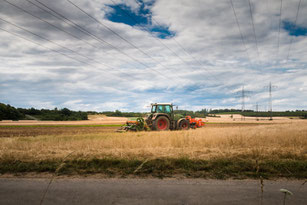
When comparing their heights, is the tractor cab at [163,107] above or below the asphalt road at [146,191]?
above

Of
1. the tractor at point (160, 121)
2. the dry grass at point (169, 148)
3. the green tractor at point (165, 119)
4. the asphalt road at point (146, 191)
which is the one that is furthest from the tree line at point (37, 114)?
the asphalt road at point (146, 191)

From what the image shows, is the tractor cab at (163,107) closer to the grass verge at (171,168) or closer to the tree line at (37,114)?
the grass verge at (171,168)

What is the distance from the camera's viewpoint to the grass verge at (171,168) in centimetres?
534

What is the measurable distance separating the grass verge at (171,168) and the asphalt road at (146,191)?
0.56 m

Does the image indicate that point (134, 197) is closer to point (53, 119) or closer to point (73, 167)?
point (73, 167)

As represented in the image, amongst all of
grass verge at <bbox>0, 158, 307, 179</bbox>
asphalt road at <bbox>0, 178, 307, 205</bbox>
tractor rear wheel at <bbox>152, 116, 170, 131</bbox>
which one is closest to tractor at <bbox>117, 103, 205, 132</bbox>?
tractor rear wheel at <bbox>152, 116, 170, 131</bbox>

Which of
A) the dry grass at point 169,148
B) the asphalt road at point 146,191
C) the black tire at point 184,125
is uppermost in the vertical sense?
the black tire at point 184,125

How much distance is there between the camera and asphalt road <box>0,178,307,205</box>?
3.75 metres

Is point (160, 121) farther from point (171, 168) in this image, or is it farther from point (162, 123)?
point (171, 168)

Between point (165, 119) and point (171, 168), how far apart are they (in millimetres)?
13824

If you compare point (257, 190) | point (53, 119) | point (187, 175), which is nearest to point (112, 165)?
point (187, 175)

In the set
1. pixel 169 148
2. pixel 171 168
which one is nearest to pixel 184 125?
pixel 169 148

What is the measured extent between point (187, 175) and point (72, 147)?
5972mm

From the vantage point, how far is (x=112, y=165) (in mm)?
6355
